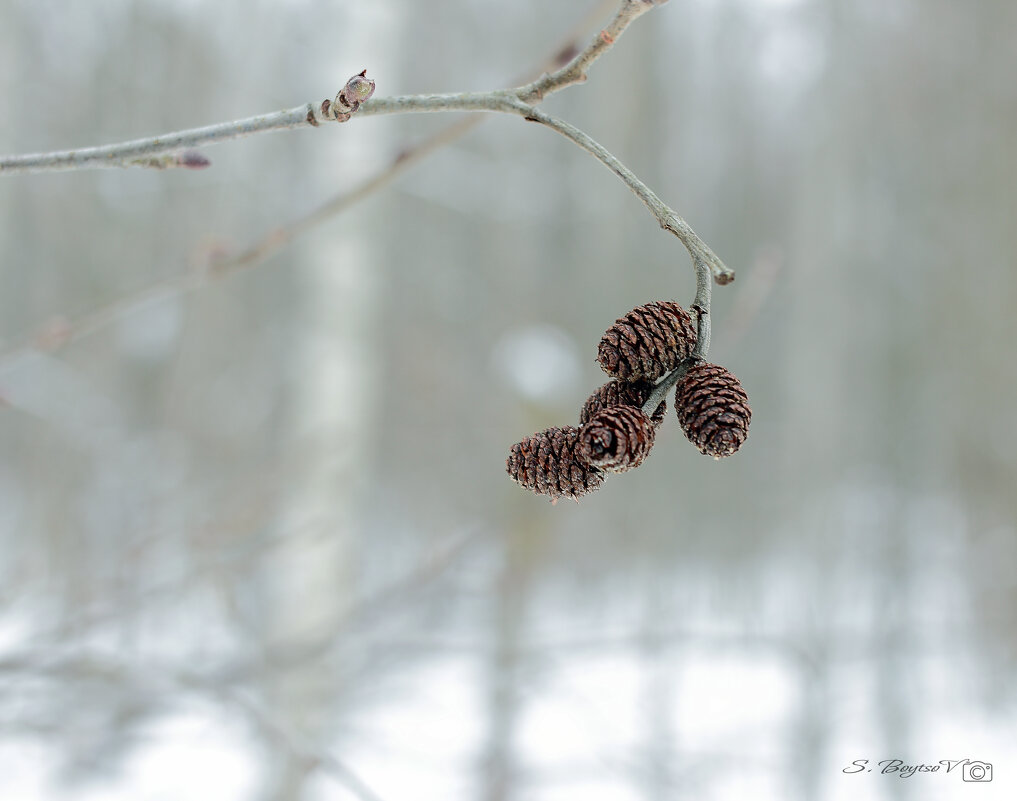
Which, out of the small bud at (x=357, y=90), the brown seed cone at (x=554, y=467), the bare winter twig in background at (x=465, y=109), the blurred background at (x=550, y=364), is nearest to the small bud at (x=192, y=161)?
the bare winter twig in background at (x=465, y=109)

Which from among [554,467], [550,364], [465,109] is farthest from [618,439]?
[550,364]

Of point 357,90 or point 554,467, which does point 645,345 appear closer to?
point 554,467

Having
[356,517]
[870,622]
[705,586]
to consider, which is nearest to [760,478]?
[705,586]

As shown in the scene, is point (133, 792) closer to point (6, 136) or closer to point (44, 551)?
point (44, 551)

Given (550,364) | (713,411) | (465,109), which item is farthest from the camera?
(550,364)

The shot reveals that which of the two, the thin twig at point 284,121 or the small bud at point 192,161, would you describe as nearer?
the thin twig at point 284,121

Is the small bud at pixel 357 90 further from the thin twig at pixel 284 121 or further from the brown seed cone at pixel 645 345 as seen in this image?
the brown seed cone at pixel 645 345
